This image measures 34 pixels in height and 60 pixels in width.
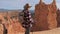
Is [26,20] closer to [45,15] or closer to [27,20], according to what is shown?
[27,20]

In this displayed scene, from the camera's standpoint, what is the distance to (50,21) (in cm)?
1209

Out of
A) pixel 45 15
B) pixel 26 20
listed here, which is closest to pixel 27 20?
pixel 26 20

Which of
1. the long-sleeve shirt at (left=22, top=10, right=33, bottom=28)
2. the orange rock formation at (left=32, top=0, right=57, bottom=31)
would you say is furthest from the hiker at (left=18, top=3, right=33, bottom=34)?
the orange rock formation at (left=32, top=0, right=57, bottom=31)

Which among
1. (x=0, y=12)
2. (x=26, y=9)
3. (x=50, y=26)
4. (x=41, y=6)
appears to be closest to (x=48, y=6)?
(x=41, y=6)

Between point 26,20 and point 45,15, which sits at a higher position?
point 26,20

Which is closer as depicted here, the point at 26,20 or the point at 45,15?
the point at 26,20

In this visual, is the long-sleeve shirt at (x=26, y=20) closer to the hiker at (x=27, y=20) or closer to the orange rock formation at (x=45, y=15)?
the hiker at (x=27, y=20)

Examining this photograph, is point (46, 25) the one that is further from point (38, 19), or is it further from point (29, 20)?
point (29, 20)

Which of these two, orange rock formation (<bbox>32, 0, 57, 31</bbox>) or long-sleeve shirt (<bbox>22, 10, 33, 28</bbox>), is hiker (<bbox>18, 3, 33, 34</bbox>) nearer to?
long-sleeve shirt (<bbox>22, 10, 33, 28</bbox>)

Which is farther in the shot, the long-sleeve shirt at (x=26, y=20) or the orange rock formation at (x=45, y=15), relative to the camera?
the orange rock formation at (x=45, y=15)

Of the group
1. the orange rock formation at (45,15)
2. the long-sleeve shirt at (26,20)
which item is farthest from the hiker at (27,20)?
the orange rock formation at (45,15)

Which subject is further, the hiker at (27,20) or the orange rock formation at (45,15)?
the orange rock formation at (45,15)

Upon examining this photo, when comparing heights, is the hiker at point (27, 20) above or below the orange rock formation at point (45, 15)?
above

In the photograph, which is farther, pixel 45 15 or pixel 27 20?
pixel 45 15
